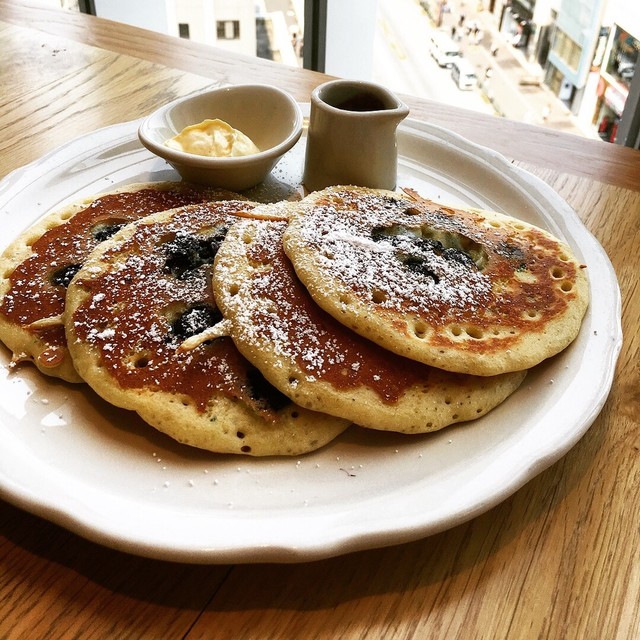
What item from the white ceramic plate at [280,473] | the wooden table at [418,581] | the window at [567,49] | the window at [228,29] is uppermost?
the white ceramic plate at [280,473]

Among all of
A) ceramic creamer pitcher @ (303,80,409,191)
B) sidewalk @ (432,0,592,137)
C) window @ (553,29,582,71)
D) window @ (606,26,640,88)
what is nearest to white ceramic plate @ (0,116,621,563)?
ceramic creamer pitcher @ (303,80,409,191)

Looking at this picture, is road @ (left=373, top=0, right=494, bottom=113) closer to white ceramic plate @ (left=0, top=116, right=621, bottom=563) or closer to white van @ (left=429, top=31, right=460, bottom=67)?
white van @ (left=429, top=31, right=460, bottom=67)

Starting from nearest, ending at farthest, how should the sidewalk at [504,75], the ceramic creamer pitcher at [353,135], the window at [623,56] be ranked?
the ceramic creamer pitcher at [353,135] < the window at [623,56] < the sidewalk at [504,75]

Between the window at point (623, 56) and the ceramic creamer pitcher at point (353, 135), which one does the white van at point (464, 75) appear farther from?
the ceramic creamer pitcher at point (353, 135)

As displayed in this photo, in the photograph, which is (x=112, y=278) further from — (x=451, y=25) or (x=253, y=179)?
(x=451, y=25)

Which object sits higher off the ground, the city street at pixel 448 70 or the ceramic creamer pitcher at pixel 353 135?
the ceramic creamer pitcher at pixel 353 135

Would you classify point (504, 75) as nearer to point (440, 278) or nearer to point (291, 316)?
point (440, 278)

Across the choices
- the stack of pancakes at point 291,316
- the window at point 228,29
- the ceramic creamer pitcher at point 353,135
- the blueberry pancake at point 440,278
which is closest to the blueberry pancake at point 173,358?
the stack of pancakes at point 291,316

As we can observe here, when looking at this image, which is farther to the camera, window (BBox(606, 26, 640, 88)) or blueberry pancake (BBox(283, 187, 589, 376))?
window (BBox(606, 26, 640, 88))
